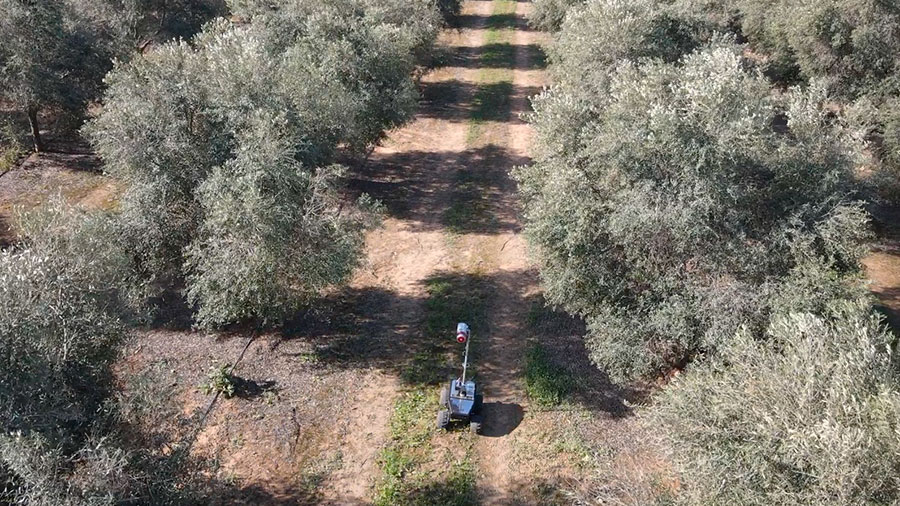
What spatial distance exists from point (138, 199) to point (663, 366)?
58.4 feet

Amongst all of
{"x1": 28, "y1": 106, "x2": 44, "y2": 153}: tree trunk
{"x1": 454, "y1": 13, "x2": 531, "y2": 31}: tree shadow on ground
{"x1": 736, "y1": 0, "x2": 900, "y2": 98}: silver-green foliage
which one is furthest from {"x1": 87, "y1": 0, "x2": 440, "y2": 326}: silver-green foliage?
{"x1": 454, "y1": 13, "x2": 531, "y2": 31}: tree shadow on ground

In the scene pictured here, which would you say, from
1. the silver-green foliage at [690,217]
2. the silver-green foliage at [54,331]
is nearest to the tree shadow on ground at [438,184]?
the silver-green foliage at [690,217]

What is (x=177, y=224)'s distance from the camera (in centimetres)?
2156

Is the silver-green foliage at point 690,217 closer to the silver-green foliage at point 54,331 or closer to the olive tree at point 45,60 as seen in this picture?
the silver-green foliage at point 54,331

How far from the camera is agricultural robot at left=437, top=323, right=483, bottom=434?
1902 cm

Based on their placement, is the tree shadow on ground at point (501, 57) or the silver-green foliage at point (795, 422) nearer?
the silver-green foliage at point (795, 422)

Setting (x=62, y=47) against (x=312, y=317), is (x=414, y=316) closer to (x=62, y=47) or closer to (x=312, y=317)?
(x=312, y=317)

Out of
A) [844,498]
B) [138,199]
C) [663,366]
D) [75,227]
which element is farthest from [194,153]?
[844,498]

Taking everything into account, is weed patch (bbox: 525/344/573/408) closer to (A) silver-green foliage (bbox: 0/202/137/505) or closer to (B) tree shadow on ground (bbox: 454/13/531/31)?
(A) silver-green foliage (bbox: 0/202/137/505)

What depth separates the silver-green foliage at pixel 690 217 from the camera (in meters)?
17.0

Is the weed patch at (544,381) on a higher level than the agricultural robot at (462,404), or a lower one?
lower

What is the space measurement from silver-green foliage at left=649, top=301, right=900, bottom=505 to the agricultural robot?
255 inches

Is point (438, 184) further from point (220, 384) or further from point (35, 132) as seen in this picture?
point (35, 132)

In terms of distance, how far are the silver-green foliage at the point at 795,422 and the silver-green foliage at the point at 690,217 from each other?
304 centimetres
